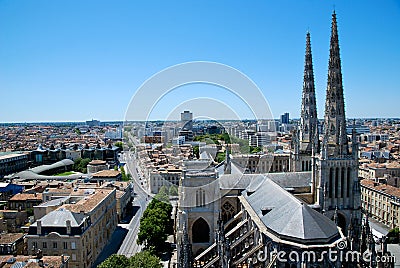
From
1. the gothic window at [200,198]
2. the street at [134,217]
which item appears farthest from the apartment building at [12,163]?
the gothic window at [200,198]

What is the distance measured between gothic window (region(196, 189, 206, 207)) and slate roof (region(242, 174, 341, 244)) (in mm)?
5572

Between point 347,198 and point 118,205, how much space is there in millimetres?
38768

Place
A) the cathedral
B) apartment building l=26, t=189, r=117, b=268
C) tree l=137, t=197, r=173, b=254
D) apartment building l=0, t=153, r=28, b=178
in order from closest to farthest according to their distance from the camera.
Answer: the cathedral → apartment building l=26, t=189, r=117, b=268 → tree l=137, t=197, r=173, b=254 → apartment building l=0, t=153, r=28, b=178

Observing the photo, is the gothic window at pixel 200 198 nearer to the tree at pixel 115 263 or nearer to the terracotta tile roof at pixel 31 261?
the tree at pixel 115 263

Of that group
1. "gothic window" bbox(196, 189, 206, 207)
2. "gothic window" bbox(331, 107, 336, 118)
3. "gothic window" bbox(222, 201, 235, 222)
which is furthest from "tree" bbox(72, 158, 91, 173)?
"gothic window" bbox(331, 107, 336, 118)

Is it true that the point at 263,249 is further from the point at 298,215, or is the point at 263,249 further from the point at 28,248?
the point at 28,248

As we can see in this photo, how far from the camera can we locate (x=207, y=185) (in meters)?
36.1

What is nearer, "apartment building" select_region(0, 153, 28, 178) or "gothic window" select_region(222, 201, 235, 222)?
"gothic window" select_region(222, 201, 235, 222)

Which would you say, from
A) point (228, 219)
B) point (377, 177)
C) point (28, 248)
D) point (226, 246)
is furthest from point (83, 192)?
point (377, 177)

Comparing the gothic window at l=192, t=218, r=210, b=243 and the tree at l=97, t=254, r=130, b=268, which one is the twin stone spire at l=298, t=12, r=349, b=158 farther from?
the tree at l=97, t=254, r=130, b=268

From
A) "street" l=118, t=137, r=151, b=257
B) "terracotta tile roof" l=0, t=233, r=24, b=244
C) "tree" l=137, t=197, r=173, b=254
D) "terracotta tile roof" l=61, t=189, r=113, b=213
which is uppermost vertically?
"terracotta tile roof" l=61, t=189, r=113, b=213

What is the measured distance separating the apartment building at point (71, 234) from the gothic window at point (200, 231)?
13268 millimetres

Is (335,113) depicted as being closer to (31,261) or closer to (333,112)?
(333,112)

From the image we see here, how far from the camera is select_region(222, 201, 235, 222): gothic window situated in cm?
4184
